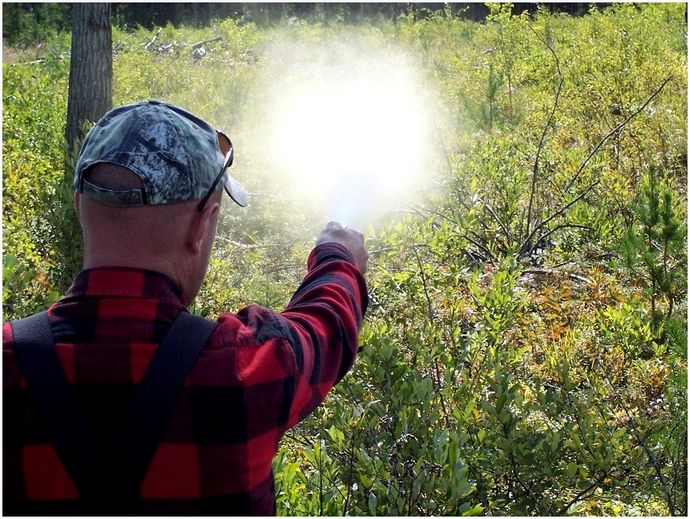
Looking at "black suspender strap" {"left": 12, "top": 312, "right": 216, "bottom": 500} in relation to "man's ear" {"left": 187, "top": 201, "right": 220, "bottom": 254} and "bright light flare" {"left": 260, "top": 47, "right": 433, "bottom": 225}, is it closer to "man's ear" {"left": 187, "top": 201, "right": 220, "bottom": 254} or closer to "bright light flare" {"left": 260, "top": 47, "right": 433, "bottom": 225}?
"man's ear" {"left": 187, "top": 201, "right": 220, "bottom": 254}

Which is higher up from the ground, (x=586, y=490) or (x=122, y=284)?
(x=122, y=284)

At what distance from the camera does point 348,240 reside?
6.01 feet

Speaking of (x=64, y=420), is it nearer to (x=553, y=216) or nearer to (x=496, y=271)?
(x=496, y=271)

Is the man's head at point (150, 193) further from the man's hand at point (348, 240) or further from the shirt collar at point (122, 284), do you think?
the man's hand at point (348, 240)

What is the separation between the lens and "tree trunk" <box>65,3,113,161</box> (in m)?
6.47

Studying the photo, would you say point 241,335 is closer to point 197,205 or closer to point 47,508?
point 197,205

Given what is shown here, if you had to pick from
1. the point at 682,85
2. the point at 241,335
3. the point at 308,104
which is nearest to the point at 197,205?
the point at 241,335

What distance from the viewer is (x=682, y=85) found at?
737cm

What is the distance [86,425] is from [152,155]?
45 cm

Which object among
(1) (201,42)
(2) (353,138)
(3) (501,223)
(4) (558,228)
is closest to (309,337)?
(2) (353,138)

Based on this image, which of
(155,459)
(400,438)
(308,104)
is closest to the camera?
(155,459)

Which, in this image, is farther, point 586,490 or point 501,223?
point 501,223

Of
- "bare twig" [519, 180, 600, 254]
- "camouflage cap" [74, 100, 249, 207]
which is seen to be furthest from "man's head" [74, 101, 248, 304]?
"bare twig" [519, 180, 600, 254]

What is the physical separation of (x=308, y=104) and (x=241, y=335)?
322 inches
